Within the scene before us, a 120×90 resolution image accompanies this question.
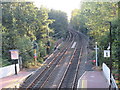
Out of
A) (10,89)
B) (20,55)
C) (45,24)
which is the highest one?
(45,24)

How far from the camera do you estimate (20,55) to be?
24234mm

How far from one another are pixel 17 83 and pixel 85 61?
1203 centimetres

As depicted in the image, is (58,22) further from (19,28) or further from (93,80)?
(93,80)

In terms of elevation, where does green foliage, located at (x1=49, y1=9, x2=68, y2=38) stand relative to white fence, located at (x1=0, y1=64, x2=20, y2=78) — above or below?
above

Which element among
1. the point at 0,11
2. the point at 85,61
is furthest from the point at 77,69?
the point at 0,11

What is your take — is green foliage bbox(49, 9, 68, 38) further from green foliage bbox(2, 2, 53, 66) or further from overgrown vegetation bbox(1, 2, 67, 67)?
green foliage bbox(2, 2, 53, 66)

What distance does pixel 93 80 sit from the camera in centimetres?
1802

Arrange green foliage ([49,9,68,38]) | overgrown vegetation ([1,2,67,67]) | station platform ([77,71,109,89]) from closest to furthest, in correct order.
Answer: station platform ([77,71,109,89]) < overgrown vegetation ([1,2,67,67]) < green foliage ([49,9,68,38])

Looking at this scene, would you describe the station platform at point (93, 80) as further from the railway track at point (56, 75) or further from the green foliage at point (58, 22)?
the green foliage at point (58, 22)

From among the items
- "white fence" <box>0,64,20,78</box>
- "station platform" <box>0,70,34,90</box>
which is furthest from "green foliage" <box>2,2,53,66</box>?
"station platform" <box>0,70,34,90</box>

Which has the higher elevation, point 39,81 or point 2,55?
point 2,55

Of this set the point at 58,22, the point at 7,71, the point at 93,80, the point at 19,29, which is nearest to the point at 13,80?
the point at 7,71

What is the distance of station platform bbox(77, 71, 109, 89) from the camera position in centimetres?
1625

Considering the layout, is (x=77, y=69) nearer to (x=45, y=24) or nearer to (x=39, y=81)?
(x=39, y=81)
